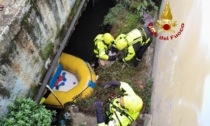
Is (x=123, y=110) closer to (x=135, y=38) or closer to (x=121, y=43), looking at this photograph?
(x=121, y=43)

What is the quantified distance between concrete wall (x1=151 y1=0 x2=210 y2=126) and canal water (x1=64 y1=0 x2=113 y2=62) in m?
3.33

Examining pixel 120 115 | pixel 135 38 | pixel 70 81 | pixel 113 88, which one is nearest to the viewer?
pixel 120 115

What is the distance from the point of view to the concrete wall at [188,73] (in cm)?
282

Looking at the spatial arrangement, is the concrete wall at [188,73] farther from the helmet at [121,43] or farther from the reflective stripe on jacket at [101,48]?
the reflective stripe on jacket at [101,48]

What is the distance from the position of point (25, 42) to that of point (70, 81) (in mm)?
2239

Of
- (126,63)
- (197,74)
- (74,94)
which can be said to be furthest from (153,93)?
(197,74)

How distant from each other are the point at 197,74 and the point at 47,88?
12.1ft

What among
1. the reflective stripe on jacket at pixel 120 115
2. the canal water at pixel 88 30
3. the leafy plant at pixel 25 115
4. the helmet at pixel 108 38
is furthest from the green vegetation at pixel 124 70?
the leafy plant at pixel 25 115

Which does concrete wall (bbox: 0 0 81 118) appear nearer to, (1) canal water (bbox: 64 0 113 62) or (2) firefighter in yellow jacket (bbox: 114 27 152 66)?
(2) firefighter in yellow jacket (bbox: 114 27 152 66)

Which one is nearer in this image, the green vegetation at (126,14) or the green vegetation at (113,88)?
the green vegetation at (113,88)

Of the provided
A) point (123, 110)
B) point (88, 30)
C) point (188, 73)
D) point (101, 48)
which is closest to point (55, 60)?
point (101, 48)

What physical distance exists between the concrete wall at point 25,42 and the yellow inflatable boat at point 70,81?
2.78ft

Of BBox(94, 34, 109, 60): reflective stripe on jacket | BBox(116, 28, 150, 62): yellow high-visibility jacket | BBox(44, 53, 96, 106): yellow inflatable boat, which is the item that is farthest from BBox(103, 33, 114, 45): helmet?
BBox(44, 53, 96, 106): yellow inflatable boat

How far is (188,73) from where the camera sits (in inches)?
135
